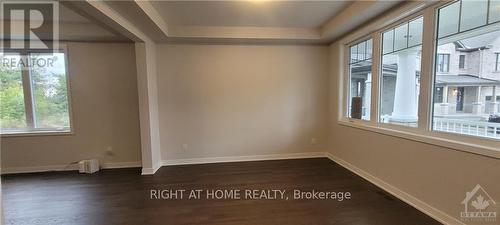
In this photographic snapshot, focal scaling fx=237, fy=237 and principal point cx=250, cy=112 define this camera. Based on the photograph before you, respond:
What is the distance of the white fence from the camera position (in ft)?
6.55

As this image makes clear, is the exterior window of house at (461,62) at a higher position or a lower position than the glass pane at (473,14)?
lower

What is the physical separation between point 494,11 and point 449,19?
0.39 m

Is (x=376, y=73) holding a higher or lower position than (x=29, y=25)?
lower

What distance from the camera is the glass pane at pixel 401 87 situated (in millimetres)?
2781

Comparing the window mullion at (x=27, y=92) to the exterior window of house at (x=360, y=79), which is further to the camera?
the window mullion at (x=27, y=92)

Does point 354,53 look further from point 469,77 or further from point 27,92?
point 27,92

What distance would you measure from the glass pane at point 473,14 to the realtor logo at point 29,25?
176 inches

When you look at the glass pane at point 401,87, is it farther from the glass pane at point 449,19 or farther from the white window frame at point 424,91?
the glass pane at point 449,19

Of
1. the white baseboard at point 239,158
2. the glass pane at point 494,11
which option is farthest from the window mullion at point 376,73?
the white baseboard at point 239,158

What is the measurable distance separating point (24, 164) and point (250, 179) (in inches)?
154

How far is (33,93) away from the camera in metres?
4.04

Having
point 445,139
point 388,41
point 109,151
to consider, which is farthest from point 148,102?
point 445,139

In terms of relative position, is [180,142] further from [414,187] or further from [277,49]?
[414,187]

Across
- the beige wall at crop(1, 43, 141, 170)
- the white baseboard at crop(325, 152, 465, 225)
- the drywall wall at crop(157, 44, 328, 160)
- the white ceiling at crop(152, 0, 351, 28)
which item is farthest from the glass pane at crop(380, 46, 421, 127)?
the beige wall at crop(1, 43, 141, 170)
